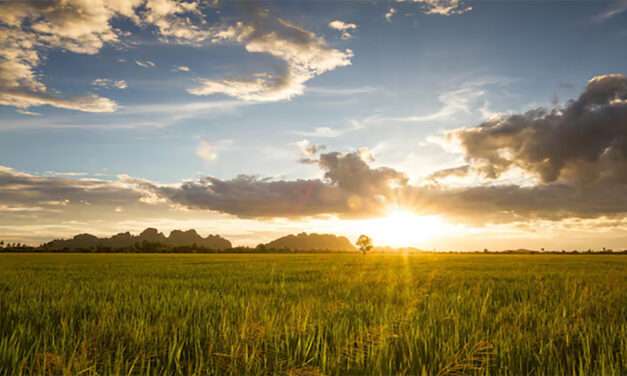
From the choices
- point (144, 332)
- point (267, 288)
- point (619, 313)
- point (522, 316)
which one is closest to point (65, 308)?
point (144, 332)

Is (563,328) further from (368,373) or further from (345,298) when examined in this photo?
(345,298)

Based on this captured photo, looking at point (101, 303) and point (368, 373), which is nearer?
point (368, 373)

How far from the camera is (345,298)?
7688 mm

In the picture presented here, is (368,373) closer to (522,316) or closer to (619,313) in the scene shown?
(522,316)

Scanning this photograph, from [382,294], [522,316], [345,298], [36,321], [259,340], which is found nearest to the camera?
[259,340]

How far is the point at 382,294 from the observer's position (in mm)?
8234

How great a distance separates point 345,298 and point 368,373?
4890mm

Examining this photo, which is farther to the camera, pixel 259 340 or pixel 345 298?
pixel 345 298

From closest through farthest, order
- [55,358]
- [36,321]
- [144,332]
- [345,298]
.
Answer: [55,358] → [144,332] → [36,321] → [345,298]

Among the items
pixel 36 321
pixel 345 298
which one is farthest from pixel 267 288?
pixel 36 321

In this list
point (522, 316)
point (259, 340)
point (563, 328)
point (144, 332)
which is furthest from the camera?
point (522, 316)

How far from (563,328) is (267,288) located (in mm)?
6493

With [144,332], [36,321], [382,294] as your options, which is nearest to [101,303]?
[36,321]

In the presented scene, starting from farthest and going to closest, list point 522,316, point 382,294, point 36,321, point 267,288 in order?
point 267,288, point 382,294, point 522,316, point 36,321
